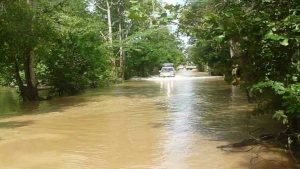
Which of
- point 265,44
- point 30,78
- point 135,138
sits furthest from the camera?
point 30,78

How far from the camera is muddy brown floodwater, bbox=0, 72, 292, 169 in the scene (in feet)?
27.2

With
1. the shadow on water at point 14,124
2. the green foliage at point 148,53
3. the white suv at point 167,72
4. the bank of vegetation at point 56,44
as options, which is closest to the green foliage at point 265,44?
the bank of vegetation at point 56,44

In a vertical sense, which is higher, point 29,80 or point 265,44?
point 265,44

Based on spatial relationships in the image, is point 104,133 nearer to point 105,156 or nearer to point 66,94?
point 105,156

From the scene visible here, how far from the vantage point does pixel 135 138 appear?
10.8 m

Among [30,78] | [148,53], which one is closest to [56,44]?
[30,78]

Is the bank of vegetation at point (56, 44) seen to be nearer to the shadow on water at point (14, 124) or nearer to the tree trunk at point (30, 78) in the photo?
the tree trunk at point (30, 78)

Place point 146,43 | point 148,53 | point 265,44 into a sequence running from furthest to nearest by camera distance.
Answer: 1. point 148,53
2. point 146,43
3. point 265,44

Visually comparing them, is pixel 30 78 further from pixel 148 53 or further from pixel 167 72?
pixel 148 53

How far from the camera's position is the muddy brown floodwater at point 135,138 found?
8305mm

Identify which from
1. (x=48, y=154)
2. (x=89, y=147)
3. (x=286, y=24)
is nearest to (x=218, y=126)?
(x=89, y=147)

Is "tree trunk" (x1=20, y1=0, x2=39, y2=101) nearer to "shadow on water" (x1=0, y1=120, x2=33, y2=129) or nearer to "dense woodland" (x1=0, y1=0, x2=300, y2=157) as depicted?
"dense woodland" (x1=0, y1=0, x2=300, y2=157)

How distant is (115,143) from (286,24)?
526 cm

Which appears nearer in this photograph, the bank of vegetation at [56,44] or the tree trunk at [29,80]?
the bank of vegetation at [56,44]
